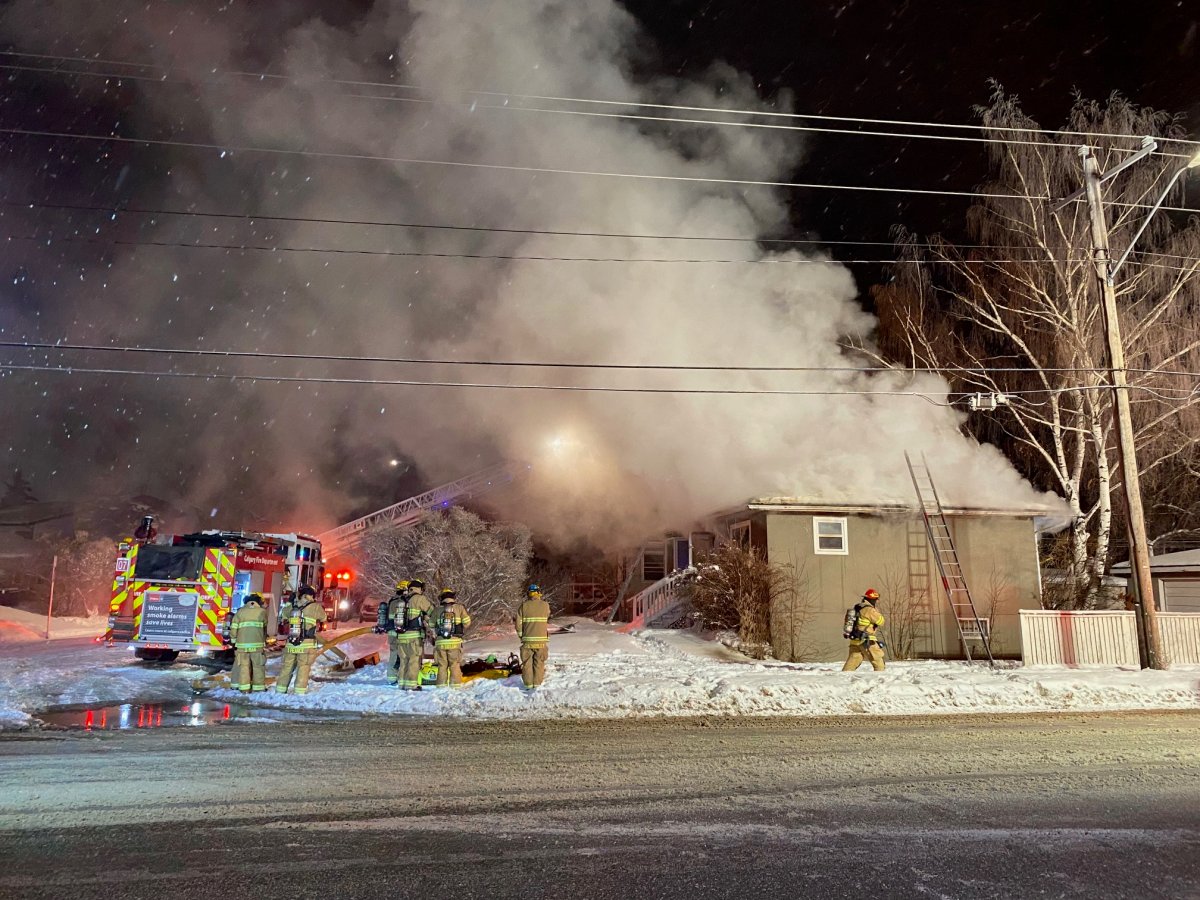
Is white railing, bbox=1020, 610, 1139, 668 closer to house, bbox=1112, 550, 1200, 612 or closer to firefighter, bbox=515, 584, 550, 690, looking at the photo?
firefighter, bbox=515, 584, 550, 690

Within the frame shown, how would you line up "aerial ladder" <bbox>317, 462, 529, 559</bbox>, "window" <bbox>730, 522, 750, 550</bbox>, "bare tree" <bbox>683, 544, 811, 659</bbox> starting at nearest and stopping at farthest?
"bare tree" <bbox>683, 544, 811, 659</bbox>
"window" <bbox>730, 522, 750, 550</bbox>
"aerial ladder" <bbox>317, 462, 529, 559</bbox>

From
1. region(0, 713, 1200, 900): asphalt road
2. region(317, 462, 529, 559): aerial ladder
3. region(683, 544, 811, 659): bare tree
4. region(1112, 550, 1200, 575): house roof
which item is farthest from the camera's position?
region(317, 462, 529, 559): aerial ladder

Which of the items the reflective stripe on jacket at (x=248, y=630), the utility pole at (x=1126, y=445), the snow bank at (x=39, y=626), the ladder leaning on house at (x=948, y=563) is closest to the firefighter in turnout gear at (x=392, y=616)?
the reflective stripe on jacket at (x=248, y=630)

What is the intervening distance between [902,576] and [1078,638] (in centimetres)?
305

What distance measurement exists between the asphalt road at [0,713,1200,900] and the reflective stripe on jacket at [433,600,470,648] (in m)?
2.57

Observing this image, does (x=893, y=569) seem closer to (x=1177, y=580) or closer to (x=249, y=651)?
(x=249, y=651)

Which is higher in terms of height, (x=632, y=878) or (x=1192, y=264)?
(x=1192, y=264)

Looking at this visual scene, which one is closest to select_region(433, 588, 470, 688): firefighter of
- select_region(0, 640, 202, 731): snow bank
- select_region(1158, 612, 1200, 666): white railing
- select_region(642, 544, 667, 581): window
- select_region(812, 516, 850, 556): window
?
select_region(0, 640, 202, 731): snow bank

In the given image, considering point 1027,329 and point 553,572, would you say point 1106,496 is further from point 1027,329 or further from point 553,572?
point 553,572

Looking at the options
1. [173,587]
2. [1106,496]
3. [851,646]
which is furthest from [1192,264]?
[173,587]

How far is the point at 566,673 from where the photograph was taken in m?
11.4

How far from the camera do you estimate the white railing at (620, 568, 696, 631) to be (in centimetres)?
1797

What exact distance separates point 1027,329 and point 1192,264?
355 centimetres

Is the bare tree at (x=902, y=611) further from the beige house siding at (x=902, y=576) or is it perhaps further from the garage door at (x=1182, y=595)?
the garage door at (x=1182, y=595)
